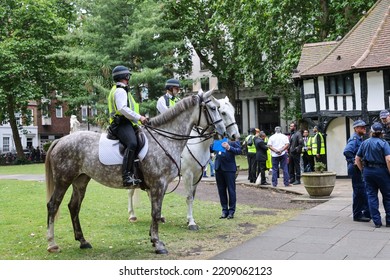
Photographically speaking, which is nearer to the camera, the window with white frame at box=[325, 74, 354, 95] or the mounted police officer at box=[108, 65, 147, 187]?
the mounted police officer at box=[108, 65, 147, 187]

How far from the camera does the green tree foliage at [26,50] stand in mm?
37938

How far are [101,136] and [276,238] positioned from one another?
364 cm

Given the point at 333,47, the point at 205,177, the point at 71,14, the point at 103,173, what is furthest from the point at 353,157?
the point at 71,14

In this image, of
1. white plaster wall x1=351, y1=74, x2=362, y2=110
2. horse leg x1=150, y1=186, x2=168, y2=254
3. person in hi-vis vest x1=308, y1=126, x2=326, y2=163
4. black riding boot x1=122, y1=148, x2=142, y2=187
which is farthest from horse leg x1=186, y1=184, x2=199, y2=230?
white plaster wall x1=351, y1=74, x2=362, y2=110

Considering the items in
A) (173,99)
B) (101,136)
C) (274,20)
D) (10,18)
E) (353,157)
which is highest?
(10,18)

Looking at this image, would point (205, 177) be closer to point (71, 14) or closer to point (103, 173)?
point (103, 173)

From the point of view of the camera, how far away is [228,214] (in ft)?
36.1

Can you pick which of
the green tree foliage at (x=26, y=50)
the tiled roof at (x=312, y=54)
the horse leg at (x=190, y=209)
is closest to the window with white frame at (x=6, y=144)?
the green tree foliage at (x=26, y=50)

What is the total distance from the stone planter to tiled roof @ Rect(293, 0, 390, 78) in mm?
8984

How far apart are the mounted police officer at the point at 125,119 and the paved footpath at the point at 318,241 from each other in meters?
2.01

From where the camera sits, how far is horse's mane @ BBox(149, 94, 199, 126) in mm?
8188

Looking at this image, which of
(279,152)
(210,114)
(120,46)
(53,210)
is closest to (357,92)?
(279,152)

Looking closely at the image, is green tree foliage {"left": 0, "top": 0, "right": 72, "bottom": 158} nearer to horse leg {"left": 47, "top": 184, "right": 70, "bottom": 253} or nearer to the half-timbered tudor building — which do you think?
the half-timbered tudor building
